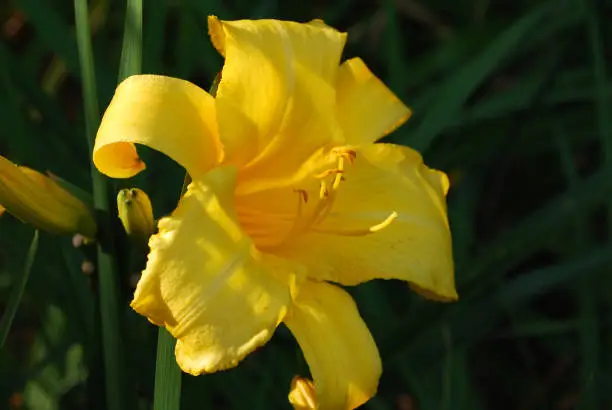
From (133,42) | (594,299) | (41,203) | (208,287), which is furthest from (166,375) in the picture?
(594,299)

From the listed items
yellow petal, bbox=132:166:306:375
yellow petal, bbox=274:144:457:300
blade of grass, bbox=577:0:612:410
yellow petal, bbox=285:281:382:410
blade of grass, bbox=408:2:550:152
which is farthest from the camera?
blade of grass, bbox=408:2:550:152

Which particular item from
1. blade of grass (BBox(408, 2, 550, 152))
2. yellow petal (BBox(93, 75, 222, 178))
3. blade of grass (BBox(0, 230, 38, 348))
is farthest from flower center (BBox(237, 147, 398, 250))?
blade of grass (BBox(408, 2, 550, 152))

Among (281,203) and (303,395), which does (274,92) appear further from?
(303,395)

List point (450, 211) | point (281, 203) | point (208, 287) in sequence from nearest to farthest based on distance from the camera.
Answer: point (208, 287) → point (281, 203) → point (450, 211)

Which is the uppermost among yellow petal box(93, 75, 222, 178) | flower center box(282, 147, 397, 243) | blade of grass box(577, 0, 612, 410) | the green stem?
yellow petal box(93, 75, 222, 178)

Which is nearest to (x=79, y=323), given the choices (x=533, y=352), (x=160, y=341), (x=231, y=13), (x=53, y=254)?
(x=53, y=254)

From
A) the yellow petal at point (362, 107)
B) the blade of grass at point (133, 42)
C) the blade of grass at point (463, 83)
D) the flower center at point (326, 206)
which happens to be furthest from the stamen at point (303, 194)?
the blade of grass at point (463, 83)

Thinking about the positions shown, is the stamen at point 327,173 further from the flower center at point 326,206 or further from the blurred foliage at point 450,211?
the blurred foliage at point 450,211

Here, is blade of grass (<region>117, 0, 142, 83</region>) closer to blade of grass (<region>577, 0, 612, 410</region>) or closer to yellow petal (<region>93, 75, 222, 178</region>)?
yellow petal (<region>93, 75, 222, 178</region>)
